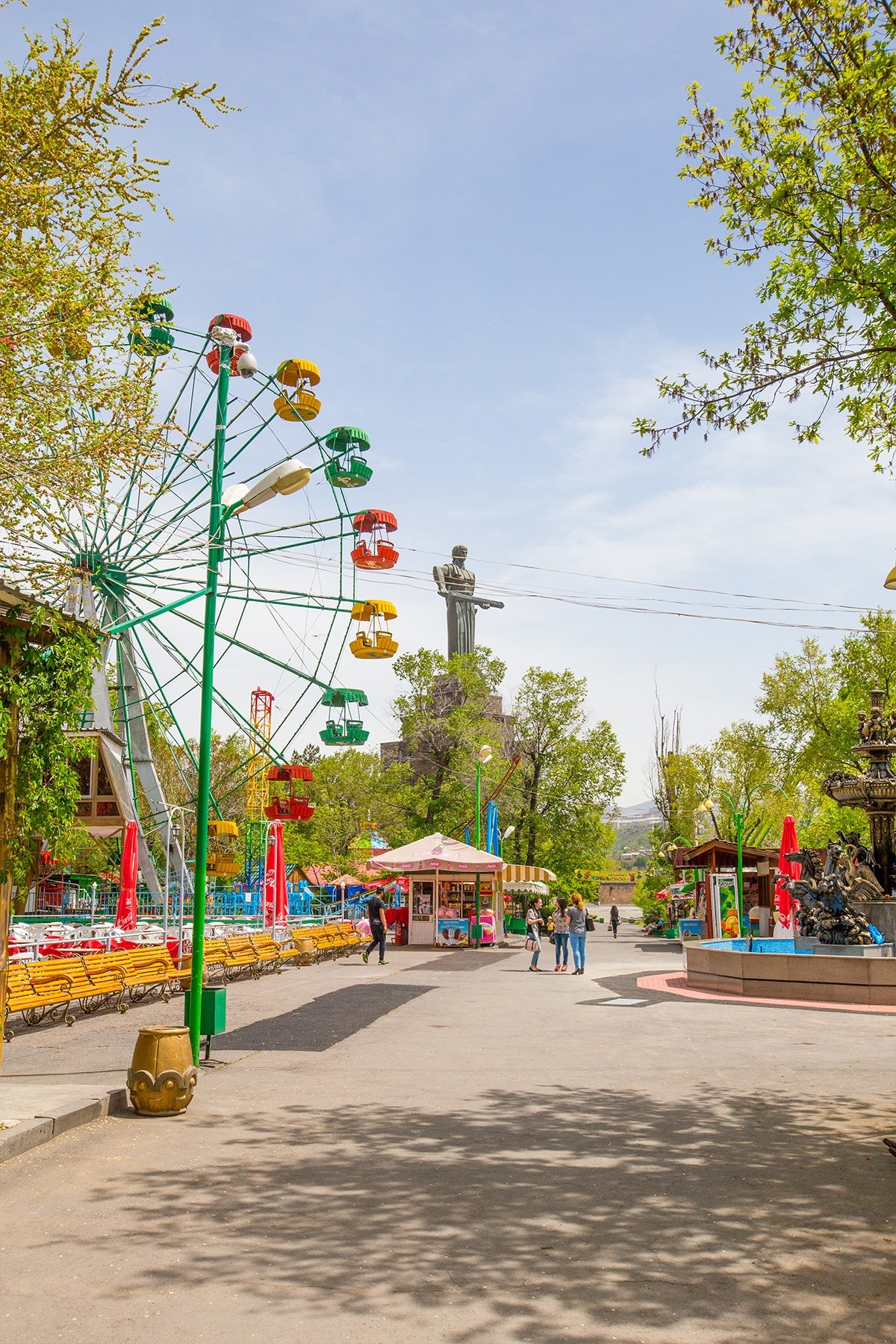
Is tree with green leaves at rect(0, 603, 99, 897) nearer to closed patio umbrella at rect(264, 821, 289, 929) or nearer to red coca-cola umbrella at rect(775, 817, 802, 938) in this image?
closed patio umbrella at rect(264, 821, 289, 929)

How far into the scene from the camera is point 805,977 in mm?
18250

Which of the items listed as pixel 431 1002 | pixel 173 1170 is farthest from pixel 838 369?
pixel 431 1002

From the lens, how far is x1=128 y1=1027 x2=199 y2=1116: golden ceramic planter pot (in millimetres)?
9180

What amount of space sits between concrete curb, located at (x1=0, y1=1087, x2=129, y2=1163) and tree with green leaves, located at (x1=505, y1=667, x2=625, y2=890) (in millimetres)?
42559

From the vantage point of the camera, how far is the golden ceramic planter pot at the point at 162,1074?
30.1 feet

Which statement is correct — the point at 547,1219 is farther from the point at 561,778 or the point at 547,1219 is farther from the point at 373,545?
the point at 561,778

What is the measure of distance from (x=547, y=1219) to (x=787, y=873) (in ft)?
76.2

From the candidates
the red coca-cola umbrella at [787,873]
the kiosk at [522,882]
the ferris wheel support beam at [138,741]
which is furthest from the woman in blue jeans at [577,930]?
the ferris wheel support beam at [138,741]

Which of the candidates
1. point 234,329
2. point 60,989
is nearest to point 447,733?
point 234,329

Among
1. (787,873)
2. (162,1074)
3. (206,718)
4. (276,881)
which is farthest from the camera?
(276,881)

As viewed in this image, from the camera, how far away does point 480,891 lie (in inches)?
1412

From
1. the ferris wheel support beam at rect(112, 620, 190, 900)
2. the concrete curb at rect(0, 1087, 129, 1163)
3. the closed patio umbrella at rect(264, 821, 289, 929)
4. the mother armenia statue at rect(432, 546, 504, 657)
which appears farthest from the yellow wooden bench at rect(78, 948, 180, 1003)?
the mother armenia statue at rect(432, 546, 504, 657)

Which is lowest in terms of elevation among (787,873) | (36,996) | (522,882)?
(36,996)

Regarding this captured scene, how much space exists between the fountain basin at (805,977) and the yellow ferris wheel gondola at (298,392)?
16812mm
